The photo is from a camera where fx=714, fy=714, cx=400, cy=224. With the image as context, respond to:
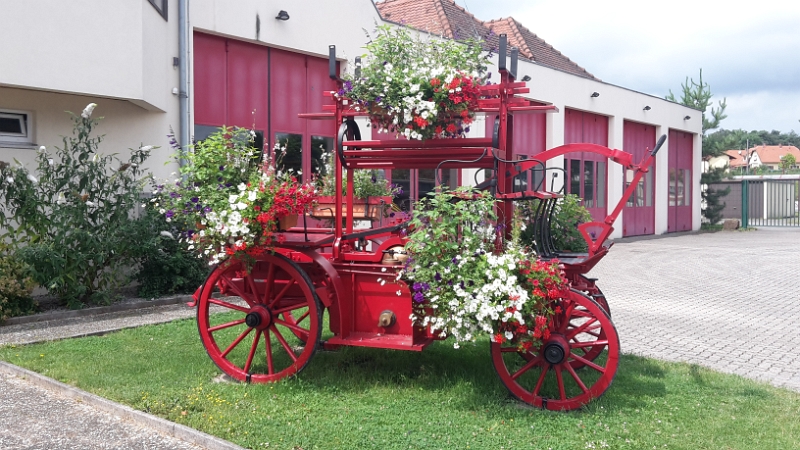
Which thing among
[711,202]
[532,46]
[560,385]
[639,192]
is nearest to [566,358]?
[560,385]

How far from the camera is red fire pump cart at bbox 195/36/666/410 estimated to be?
5.04 metres

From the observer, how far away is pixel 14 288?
783 cm

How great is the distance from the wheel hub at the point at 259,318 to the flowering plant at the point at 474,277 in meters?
1.36

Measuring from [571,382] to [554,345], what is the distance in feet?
2.09

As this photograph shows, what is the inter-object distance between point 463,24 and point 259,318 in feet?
43.6

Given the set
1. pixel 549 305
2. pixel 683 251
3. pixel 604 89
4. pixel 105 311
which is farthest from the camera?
pixel 604 89

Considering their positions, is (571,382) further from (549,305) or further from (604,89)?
(604,89)

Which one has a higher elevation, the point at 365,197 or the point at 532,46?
the point at 532,46

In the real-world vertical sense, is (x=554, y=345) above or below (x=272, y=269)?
below

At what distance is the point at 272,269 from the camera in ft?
18.4

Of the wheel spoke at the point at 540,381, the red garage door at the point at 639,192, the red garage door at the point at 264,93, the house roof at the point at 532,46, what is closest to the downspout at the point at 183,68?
the red garage door at the point at 264,93

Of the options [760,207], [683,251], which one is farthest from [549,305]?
[760,207]

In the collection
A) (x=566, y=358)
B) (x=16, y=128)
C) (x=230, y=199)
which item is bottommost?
(x=566, y=358)

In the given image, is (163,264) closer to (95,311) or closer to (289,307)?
(95,311)
